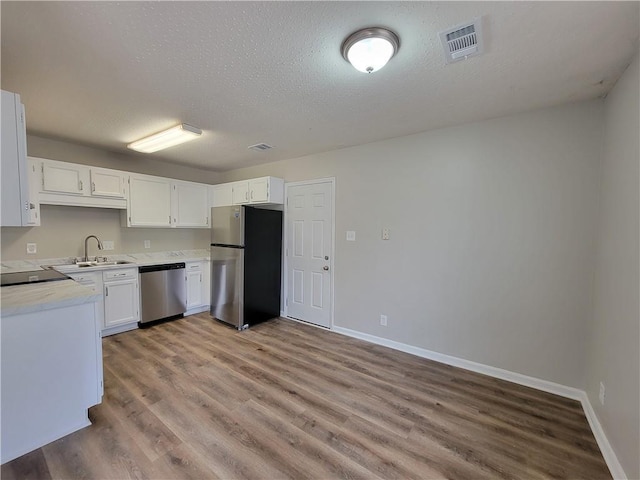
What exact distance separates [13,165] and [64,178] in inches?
Result: 70.8

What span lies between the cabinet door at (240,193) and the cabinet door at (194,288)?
129cm

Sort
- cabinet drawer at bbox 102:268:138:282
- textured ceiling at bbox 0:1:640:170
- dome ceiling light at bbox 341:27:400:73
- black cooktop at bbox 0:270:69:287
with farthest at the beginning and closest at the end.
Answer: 1. cabinet drawer at bbox 102:268:138:282
2. black cooktop at bbox 0:270:69:287
3. dome ceiling light at bbox 341:27:400:73
4. textured ceiling at bbox 0:1:640:170

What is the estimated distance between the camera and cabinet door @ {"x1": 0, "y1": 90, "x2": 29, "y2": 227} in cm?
171

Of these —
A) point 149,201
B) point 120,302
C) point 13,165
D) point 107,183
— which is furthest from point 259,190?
point 13,165

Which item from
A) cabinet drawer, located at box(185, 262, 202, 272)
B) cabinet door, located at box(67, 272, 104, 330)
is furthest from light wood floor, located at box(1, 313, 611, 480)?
cabinet drawer, located at box(185, 262, 202, 272)

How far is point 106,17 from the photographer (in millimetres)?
1363

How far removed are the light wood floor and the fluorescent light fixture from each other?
2.38 m

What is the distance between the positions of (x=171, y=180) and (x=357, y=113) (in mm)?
3132

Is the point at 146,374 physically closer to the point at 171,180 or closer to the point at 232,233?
the point at 232,233

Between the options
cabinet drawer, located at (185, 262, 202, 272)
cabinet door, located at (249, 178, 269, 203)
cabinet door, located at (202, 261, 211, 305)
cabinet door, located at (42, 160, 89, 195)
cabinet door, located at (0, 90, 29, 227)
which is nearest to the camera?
cabinet door, located at (0, 90, 29, 227)

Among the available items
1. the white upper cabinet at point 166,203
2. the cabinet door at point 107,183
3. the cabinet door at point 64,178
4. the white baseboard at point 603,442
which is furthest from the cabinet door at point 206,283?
the white baseboard at point 603,442

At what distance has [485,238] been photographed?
2.59m

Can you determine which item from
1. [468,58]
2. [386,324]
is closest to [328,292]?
[386,324]

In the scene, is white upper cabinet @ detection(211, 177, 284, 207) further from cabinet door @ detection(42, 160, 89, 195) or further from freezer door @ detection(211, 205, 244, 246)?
cabinet door @ detection(42, 160, 89, 195)
